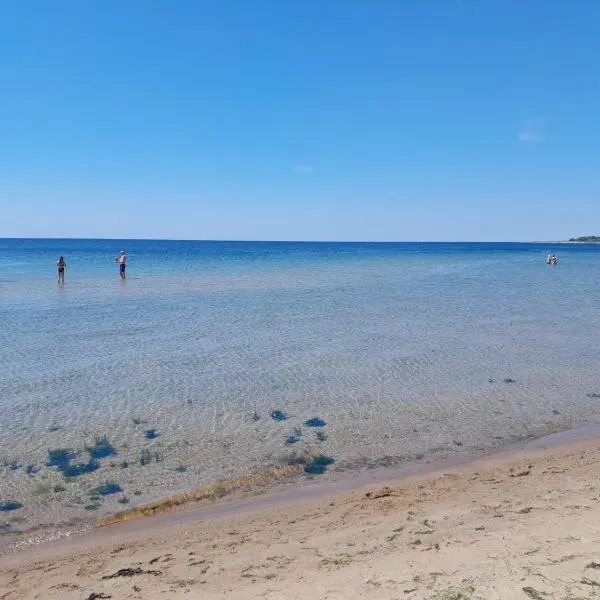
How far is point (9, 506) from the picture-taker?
22.7 feet

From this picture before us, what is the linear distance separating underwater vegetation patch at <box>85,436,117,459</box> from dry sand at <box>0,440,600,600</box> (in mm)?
2280

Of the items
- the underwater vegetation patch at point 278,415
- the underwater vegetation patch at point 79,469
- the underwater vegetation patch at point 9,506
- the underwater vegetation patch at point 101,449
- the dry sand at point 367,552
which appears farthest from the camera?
the underwater vegetation patch at point 278,415

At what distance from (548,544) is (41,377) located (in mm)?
11016

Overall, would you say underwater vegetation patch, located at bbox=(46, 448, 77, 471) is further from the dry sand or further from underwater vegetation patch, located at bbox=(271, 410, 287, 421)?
underwater vegetation patch, located at bbox=(271, 410, 287, 421)

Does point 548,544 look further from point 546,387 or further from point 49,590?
point 546,387

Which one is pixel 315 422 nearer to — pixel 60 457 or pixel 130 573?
pixel 60 457

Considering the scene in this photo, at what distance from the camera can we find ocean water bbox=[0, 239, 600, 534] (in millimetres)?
8219

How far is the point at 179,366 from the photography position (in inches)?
543

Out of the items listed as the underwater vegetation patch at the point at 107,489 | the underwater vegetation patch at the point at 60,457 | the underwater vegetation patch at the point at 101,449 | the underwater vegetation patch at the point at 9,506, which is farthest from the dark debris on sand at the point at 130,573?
the underwater vegetation patch at the point at 101,449

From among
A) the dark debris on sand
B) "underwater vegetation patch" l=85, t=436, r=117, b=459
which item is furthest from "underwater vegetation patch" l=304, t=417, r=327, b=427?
the dark debris on sand

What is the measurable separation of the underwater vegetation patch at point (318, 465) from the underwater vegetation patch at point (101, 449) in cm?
302

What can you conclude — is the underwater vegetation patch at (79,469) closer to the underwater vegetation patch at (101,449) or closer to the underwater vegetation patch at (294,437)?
the underwater vegetation patch at (101,449)

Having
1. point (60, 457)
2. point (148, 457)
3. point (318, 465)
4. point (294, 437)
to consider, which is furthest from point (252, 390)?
point (60, 457)

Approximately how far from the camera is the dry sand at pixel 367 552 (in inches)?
183
